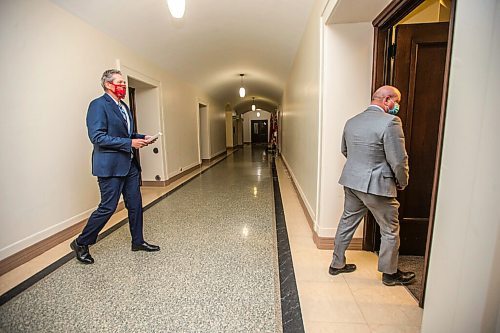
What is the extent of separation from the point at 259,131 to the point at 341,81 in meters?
19.7

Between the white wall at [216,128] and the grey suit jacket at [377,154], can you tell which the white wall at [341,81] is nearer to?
the grey suit jacket at [377,154]

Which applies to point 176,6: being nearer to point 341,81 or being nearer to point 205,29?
point 341,81

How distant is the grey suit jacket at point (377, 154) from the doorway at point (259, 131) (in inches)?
792

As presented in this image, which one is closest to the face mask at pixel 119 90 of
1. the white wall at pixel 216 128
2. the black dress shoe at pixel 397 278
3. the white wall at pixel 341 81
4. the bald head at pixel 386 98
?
the white wall at pixel 341 81

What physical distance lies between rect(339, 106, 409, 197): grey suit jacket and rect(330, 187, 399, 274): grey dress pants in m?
0.09

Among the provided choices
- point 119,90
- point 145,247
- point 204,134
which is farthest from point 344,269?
point 204,134

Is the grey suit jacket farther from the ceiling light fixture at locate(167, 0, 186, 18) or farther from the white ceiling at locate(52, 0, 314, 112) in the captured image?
the white ceiling at locate(52, 0, 314, 112)

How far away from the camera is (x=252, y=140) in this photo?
2162 cm

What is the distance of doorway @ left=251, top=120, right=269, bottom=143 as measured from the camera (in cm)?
2152

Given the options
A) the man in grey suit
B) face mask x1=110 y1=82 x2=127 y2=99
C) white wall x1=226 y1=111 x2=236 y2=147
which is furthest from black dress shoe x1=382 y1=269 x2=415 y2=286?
white wall x1=226 y1=111 x2=236 y2=147

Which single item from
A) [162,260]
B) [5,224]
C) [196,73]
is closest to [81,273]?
[162,260]

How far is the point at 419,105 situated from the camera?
196cm

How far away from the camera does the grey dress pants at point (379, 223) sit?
1.59m

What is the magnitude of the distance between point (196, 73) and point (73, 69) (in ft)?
11.1
